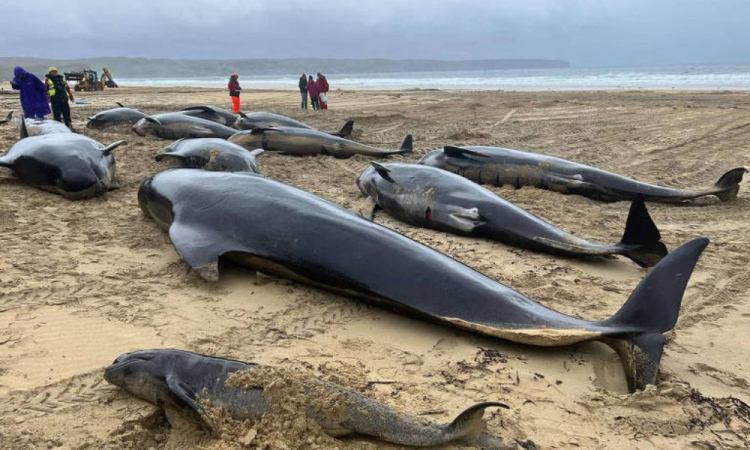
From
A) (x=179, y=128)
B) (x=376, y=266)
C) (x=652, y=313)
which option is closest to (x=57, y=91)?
(x=179, y=128)

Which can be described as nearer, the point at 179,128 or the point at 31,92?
the point at 179,128

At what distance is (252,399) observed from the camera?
9.86ft

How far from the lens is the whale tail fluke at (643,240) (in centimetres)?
527

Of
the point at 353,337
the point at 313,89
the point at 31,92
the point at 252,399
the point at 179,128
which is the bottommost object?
the point at 353,337

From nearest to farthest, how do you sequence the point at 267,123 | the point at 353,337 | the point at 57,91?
1. the point at 353,337
2. the point at 267,123
3. the point at 57,91

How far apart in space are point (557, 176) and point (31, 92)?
13.1 m

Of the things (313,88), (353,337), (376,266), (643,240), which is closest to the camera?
(353,337)

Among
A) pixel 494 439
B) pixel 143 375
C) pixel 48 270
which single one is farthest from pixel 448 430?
pixel 48 270

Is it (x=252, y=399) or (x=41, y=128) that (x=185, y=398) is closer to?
(x=252, y=399)

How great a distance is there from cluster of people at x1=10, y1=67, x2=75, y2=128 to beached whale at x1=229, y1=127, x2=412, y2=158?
5.90 m

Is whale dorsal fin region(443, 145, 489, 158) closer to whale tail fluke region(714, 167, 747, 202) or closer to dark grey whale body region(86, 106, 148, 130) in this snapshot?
whale tail fluke region(714, 167, 747, 202)

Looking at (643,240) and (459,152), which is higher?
(459,152)

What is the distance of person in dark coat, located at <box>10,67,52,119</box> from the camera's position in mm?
13961

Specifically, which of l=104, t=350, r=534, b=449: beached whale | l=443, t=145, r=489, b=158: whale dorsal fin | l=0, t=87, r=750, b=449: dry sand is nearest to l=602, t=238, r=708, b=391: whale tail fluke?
l=0, t=87, r=750, b=449: dry sand
